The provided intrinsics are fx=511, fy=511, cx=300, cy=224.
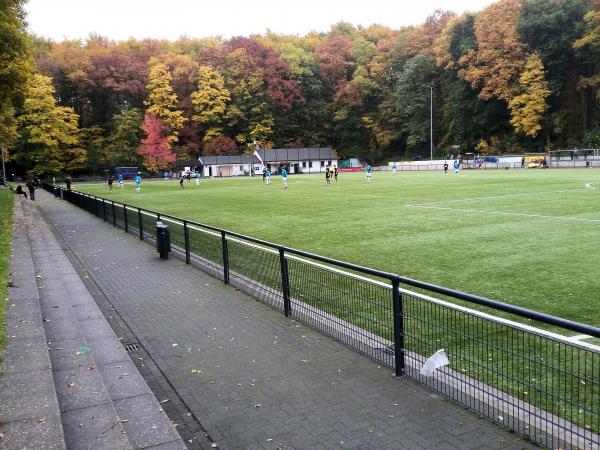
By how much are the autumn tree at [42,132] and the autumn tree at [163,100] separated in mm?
14297

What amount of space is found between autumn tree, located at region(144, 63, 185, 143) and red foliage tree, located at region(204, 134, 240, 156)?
6.06 meters

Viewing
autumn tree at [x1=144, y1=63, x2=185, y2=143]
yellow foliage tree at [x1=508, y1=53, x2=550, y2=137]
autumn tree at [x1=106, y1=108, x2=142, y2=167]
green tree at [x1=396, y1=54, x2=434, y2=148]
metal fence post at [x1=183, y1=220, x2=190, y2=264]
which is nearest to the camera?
metal fence post at [x1=183, y1=220, x2=190, y2=264]

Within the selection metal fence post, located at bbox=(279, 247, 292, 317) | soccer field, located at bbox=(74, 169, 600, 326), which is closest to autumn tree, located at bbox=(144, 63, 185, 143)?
soccer field, located at bbox=(74, 169, 600, 326)

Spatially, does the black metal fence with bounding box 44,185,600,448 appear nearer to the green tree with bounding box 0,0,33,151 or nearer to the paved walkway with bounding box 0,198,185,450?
the paved walkway with bounding box 0,198,185,450

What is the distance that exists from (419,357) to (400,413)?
1.15 m

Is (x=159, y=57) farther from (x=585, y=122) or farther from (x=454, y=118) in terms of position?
(x=585, y=122)

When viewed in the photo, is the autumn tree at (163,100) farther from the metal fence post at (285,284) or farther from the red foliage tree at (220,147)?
the metal fence post at (285,284)

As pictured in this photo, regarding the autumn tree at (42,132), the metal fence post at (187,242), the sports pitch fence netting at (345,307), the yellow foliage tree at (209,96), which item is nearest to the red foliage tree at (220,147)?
the yellow foliage tree at (209,96)

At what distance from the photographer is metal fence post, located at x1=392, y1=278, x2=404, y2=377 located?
562 cm

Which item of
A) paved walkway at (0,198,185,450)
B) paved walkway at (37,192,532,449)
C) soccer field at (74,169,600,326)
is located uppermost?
paved walkway at (0,198,185,450)

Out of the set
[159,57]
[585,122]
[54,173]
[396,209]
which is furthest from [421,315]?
[159,57]

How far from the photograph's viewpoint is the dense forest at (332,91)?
69938mm

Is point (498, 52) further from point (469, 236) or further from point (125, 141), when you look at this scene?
point (469, 236)

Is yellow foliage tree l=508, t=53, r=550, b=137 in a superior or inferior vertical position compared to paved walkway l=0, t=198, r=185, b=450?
superior
